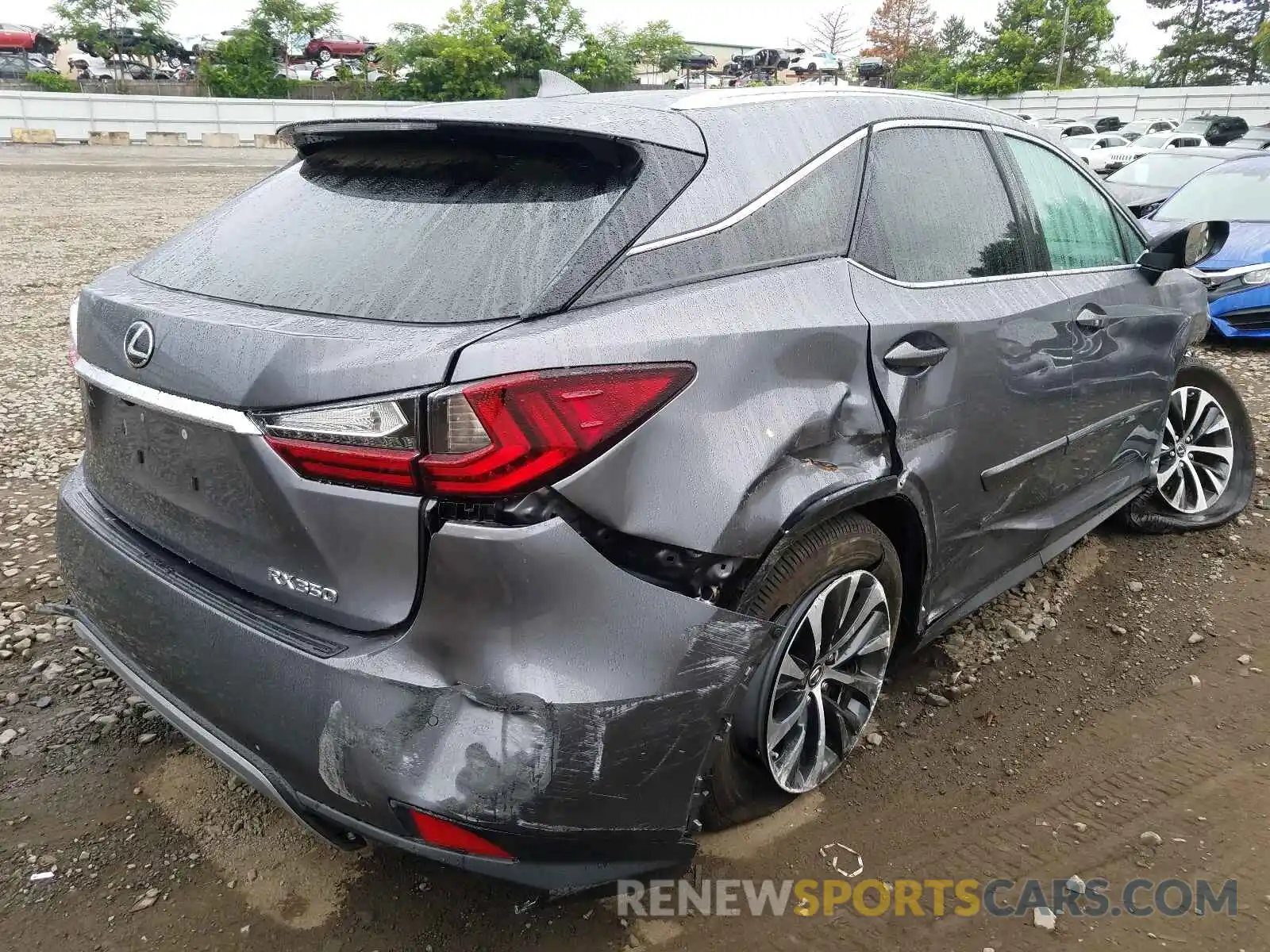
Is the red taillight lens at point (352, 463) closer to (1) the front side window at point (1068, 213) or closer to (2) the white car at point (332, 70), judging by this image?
(1) the front side window at point (1068, 213)

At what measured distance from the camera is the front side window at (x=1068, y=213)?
2.97m

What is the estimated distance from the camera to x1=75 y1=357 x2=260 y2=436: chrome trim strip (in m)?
1.70

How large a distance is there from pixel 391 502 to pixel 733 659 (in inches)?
27.9

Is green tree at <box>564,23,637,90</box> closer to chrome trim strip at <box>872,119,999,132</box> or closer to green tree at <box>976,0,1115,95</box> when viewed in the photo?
green tree at <box>976,0,1115,95</box>

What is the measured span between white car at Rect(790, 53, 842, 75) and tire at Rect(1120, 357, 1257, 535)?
41.4 meters

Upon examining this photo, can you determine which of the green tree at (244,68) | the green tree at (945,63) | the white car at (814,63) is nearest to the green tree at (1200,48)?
the green tree at (945,63)

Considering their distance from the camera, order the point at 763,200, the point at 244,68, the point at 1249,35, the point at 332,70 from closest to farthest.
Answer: the point at 763,200 → the point at 244,68 → the point at 332,70 → the point at 1249,35

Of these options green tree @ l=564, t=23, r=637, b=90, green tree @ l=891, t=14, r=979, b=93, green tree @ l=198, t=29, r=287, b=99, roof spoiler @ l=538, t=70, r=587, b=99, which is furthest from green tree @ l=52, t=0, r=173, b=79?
roof spoiler @ l=538, t=70, r=587, b=99

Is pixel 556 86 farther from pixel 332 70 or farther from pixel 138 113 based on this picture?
pixel 332 70

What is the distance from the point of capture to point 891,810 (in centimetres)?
245

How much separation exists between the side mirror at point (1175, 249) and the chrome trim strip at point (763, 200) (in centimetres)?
156

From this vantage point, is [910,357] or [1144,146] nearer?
[910,357]

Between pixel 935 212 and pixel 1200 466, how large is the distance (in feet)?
8.26

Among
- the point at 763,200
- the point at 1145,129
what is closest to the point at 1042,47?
the point at 1145,129
